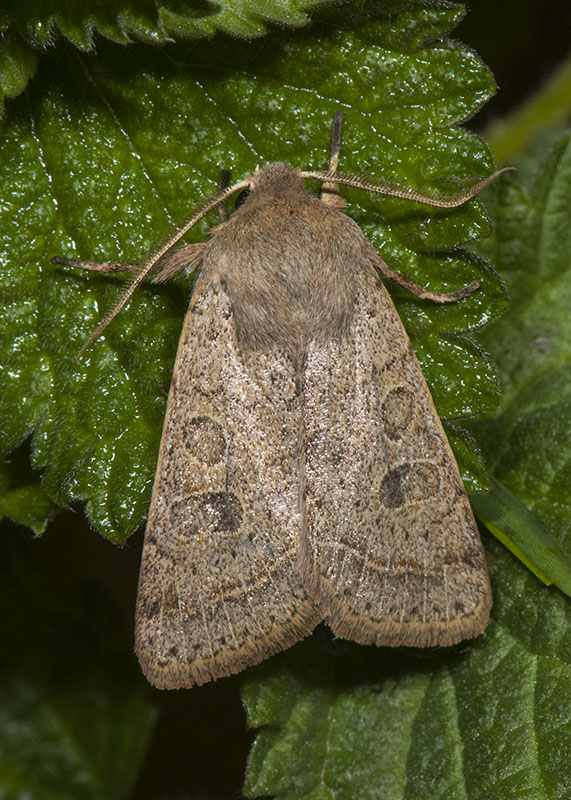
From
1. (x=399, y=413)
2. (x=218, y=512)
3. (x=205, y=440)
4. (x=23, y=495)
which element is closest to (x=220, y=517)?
(x=218, y=512)

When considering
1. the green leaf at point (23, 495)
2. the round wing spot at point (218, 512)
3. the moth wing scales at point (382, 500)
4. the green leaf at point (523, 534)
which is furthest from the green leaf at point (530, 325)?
the green leaf at point (23, 495)

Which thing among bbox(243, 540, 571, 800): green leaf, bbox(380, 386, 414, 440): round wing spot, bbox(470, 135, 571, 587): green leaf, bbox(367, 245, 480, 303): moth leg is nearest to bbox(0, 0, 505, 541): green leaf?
bbox(367, 245, 480, 303): moth leg

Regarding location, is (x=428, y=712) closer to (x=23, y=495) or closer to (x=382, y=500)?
(x=382, y=500)

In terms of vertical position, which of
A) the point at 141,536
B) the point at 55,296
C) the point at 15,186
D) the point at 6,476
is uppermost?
the point at 15,186

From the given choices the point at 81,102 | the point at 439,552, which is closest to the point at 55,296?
the point at 81,102

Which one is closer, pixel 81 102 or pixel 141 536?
pixel 81 102

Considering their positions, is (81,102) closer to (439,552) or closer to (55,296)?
(55,296)
